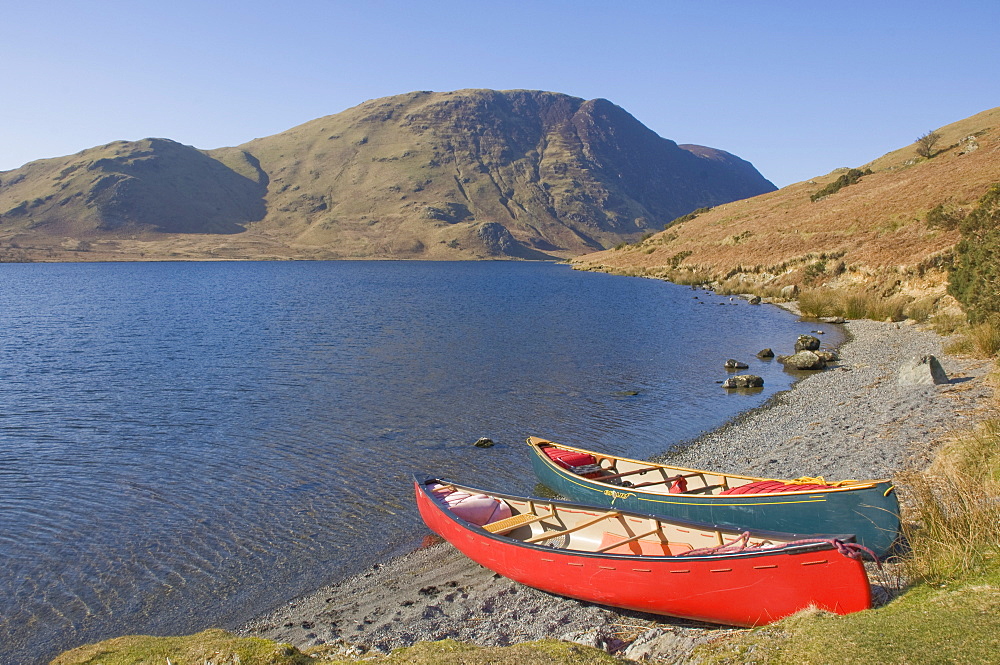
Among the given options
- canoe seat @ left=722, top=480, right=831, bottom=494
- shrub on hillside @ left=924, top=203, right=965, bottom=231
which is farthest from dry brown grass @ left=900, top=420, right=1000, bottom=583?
shrub on hillside @ left=924, top=203, right=965, bottom=231

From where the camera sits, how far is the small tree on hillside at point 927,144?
7806cm

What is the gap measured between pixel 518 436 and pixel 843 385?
11893mm

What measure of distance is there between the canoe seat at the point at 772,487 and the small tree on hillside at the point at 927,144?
3308 inches

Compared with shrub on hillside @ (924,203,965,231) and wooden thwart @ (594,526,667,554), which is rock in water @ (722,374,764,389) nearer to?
wooden thwart @ (594,526,667,554)

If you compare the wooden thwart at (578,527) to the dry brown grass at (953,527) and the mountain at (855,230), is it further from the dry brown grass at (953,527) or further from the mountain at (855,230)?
the mountain at (855,230)

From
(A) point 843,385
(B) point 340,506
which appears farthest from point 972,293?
(B) point 340,506

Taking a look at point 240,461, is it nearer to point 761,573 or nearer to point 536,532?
point 536,532

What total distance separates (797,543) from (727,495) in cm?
305

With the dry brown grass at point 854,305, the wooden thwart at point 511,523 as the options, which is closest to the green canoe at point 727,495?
the wooden thwart at point 511,523

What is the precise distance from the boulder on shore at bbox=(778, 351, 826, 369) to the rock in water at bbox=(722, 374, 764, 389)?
3360 millimetres

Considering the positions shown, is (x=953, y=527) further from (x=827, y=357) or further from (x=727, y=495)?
(x=827, y=357)

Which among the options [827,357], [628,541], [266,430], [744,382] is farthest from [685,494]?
[827,357]

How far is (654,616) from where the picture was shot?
27.9ft

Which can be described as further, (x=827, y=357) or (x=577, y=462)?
(x=827, y=357)
